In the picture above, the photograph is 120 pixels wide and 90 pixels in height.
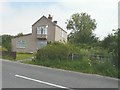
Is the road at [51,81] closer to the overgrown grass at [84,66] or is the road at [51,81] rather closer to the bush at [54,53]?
the overgrown grass at [84,66]

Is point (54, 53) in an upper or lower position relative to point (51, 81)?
Answer: upper

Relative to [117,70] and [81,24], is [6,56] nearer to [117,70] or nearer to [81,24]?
[117,70]

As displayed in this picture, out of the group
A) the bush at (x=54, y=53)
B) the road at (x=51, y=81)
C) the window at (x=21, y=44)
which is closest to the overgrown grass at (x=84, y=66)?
the bush at (x=54, y=53)

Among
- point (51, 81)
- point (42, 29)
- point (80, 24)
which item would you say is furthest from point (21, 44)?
point (51, 81)

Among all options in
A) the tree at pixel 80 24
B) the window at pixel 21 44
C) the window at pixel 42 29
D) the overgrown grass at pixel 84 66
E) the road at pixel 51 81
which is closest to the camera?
the road at pixel 51 81

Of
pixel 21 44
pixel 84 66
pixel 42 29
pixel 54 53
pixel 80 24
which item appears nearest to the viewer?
pixel 84 66

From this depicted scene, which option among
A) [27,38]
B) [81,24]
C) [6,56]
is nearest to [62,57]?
[6,56]

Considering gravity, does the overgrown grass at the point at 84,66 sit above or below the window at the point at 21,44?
below

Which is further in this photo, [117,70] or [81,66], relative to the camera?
[81,66]

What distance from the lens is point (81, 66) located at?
25.2 meters

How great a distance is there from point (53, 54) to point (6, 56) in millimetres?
9783

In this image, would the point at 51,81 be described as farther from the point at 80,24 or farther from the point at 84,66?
the point at 80,24

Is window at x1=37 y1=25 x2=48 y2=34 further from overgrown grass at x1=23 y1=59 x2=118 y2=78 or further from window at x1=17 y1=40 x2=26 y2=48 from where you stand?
overgrown grass at x1=23 y1=59 x2=118 y2=78

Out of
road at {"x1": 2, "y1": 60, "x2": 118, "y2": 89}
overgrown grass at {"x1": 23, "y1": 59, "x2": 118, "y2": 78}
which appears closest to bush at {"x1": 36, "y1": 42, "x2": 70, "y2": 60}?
overgrown grass at {"x1": 23, "y1": 59, "x2": 118, "y2": 78}
